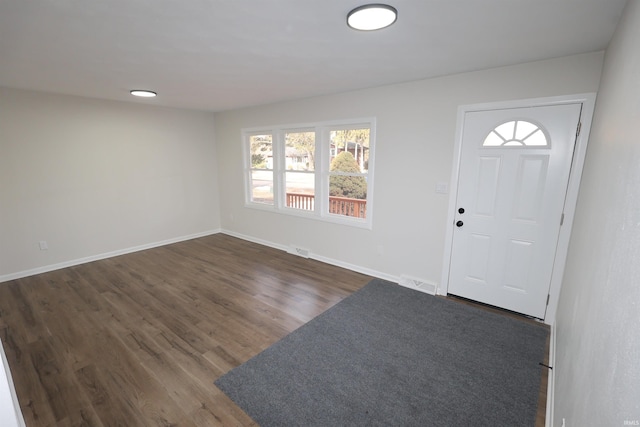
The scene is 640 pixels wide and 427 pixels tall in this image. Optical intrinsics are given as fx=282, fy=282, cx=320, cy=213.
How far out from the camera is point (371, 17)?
166 cm

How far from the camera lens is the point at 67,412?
1.75 metres

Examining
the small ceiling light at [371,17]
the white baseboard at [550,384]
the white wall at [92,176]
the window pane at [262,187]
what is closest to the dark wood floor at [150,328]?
the white baseboard at [550,384]

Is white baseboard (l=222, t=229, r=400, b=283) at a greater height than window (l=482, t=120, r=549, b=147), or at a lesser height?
lesser

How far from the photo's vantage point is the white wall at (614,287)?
735mm

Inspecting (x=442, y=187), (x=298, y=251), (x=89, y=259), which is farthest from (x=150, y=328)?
(x=442, y=187)

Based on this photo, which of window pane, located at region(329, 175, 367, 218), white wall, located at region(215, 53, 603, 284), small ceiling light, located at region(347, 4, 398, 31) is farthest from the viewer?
window pane, located at region(329, 175, 367, 218)

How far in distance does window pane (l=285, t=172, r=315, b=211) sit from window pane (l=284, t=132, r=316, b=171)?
13cm

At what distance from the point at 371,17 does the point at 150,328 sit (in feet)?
10.0

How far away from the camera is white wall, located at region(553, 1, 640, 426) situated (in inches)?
29.0

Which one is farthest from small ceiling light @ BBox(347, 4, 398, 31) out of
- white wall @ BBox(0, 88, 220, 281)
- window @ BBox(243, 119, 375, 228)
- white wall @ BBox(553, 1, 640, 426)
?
white wall @ BBox(0, 88, 220, 281)

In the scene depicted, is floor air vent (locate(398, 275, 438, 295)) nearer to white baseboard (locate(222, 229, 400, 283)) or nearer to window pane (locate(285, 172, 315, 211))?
white baseboard (locate(222, 229, 400, 283))

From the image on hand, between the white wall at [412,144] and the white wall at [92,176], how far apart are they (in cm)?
202

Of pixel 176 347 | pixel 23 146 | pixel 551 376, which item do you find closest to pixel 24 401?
pixel 176 347

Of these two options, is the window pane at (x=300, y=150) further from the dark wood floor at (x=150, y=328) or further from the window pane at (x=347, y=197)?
the dark wood floor at (x=150, y=328)
